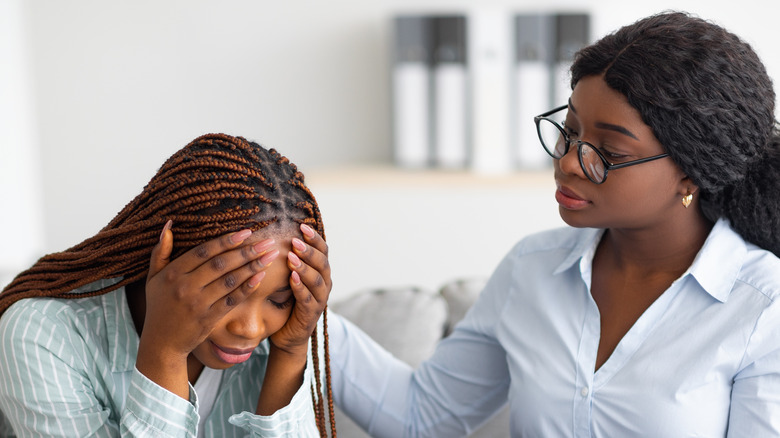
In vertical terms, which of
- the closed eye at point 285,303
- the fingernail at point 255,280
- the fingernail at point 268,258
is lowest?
the closed eye at point 285,303

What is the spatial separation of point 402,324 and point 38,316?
77cm

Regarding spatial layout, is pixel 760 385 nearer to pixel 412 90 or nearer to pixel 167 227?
pixel 167 227

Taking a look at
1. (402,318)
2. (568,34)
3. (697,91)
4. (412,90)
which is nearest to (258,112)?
(412,90)

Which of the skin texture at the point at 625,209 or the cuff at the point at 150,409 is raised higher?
the skin texture at the point at 625,209

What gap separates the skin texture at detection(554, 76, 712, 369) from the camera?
3.54ft

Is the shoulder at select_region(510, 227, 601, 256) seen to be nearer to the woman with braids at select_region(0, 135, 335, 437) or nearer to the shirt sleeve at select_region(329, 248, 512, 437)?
the shirt sleeve at select_region(329, 248, 512, 437)

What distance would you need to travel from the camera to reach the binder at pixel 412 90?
273cm

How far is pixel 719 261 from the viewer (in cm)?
113

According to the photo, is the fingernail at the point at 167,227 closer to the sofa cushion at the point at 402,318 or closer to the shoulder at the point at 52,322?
the shoulder at the point at 52,322

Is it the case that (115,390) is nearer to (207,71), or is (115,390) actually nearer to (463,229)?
(463,229)

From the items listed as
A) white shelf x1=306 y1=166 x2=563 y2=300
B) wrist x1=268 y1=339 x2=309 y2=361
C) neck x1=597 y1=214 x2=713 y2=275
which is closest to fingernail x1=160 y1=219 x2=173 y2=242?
wrist x1=268 y1=339 x2=309 y2=361

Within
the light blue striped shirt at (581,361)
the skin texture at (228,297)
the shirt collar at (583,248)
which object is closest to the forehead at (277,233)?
the skin texture at (228,297)

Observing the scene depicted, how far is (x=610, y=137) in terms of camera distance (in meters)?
1.08

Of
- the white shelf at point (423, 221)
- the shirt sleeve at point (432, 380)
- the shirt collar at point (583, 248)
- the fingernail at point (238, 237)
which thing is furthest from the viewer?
the white shelf at point (423, 221)
